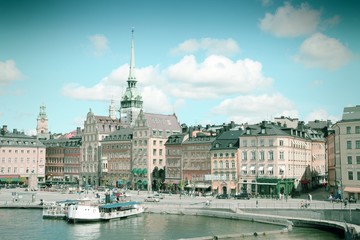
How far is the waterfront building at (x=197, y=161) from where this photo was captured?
108m

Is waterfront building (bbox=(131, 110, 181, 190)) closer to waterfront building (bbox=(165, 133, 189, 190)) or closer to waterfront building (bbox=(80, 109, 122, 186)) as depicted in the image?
waterfront building (bbox=(165, 133, 189, 190))

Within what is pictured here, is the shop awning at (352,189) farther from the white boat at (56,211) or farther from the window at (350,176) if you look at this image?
the white boat at (56,211)

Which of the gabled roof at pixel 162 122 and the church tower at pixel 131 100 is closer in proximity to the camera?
the gabled roof at pixel 162 122

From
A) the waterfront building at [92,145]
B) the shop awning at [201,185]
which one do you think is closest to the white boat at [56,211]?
the shop awning at [201,185]

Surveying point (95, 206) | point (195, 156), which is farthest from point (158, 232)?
point (195, 156)

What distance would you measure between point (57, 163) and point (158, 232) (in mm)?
98457

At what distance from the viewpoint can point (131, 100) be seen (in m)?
191

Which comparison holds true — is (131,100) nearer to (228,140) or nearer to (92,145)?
(92,145)

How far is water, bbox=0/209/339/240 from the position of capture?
58.8 m

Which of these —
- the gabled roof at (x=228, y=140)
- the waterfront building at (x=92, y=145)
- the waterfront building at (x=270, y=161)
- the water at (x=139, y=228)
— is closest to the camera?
the water at (x=139, y=228)

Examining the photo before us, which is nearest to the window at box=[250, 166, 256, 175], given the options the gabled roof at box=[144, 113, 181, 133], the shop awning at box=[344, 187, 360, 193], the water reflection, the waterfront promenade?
the waterfront promenade

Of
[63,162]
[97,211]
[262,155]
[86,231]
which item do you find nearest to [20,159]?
[63,162]

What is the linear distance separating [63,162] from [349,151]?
9421 centimetres

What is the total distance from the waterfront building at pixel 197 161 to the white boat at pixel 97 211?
1208 inches
